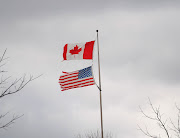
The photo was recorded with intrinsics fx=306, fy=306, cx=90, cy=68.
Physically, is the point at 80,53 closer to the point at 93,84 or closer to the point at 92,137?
the point at 93,84

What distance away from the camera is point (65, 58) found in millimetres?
16500

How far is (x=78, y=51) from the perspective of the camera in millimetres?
16375

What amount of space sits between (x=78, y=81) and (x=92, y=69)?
0.98 metres

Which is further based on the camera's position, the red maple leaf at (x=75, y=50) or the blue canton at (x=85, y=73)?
the red maple leaf at (x=75, y=50)

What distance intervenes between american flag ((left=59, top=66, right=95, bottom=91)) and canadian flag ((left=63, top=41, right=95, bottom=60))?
75 cm

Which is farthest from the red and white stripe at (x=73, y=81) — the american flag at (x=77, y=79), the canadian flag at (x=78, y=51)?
the canadian flag at (x=78, y=51)

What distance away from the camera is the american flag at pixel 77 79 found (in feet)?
52.4

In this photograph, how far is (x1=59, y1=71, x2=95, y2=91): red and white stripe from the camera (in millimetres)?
15984

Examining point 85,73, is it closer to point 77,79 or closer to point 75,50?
point 77,79

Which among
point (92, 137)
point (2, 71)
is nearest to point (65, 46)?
point (2, 71)

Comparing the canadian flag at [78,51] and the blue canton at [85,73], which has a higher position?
the canadian flag at [78,51]

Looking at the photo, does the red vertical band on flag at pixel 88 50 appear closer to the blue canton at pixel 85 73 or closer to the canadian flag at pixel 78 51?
the canadian flag at pixel 78 51

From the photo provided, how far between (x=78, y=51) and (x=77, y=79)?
153 centimetres

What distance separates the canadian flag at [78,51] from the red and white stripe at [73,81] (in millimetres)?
934
